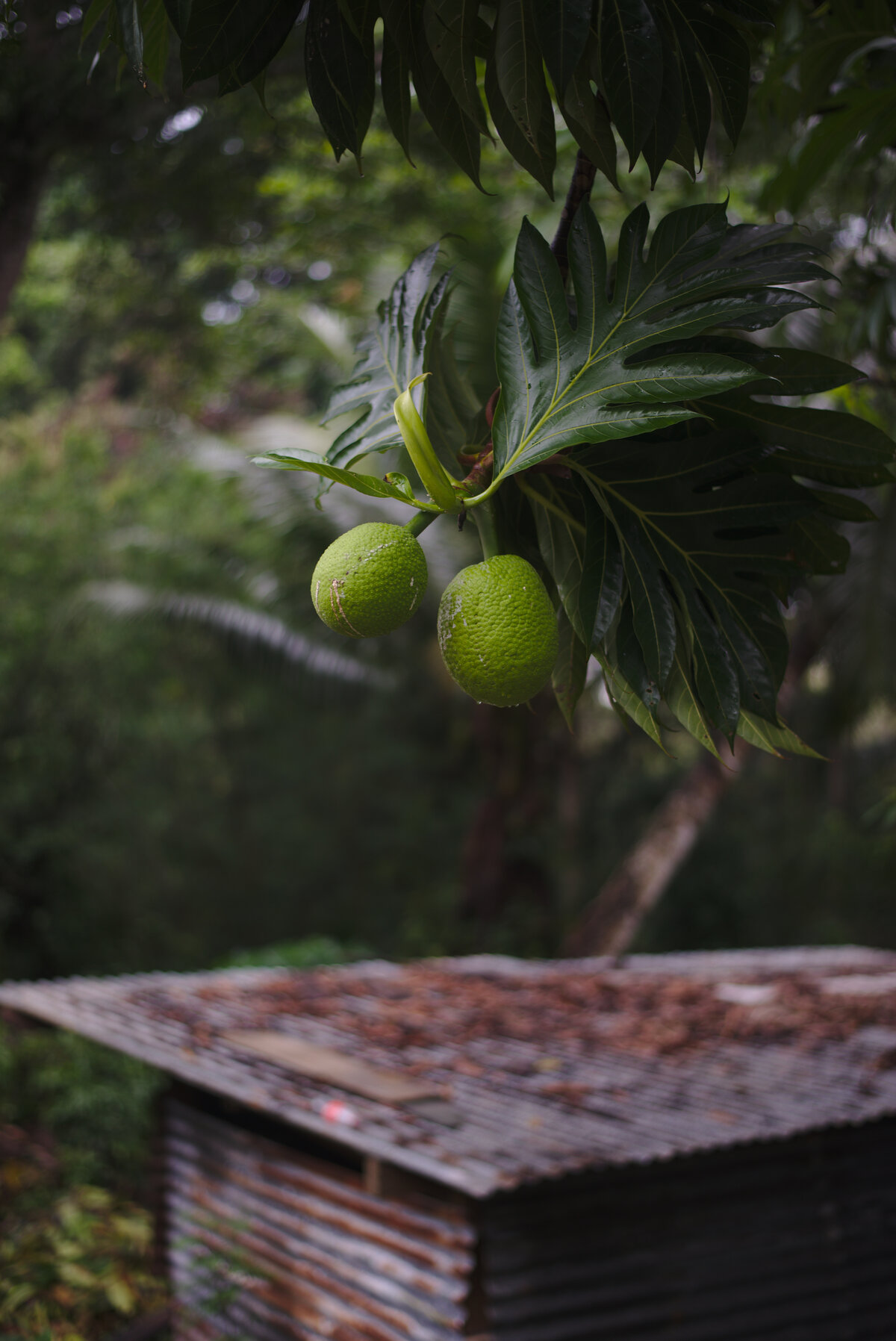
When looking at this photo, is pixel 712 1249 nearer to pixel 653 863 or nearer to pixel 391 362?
pixel 391 362

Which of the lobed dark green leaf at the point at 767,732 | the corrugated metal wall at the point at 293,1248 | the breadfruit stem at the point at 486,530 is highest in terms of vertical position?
the breadfruit stem at the point at 486,530

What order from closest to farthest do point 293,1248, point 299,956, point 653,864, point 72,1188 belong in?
point 293,1248 → point 72,1188 → point 653,864 → point 299,956

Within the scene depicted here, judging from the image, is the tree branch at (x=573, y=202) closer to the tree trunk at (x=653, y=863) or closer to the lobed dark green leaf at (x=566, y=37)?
the lobed dark green leaf at (x=566, y=37)

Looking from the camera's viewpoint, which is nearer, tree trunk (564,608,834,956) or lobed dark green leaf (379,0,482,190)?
lobed dark green leaf (379,0,482,190)

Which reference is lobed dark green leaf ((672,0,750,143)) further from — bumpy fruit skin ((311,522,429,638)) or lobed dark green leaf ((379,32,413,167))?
bumpy fruit skin ((311,522,429,638))

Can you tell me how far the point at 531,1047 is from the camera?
464 centimetres

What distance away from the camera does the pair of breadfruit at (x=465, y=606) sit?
1.03 meters

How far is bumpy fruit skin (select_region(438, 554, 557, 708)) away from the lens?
1026mm

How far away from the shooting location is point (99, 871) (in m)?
10.5

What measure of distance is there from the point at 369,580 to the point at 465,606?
0.10m

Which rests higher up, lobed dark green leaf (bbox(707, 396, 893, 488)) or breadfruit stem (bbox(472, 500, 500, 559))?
lobed dark green leaf (bbox(707, 396, 893, 488))

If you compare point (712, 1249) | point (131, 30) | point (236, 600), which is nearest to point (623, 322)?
point (131, 30)

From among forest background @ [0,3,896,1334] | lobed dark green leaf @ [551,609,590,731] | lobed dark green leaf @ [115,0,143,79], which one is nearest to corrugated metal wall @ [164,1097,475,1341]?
forest background @ [0,3,896,1334]

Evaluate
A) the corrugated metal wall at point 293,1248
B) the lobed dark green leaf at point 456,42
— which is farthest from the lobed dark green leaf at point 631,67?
the corrugated metal wall at point 293,1248
